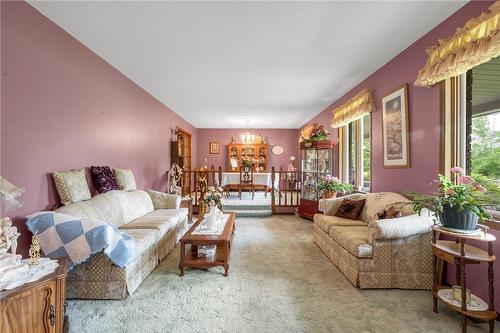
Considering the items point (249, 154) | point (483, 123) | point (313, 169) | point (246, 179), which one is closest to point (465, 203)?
point (483, 123)

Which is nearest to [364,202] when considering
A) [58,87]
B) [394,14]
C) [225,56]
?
[394,14]

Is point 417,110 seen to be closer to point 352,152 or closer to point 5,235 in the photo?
point 352,152

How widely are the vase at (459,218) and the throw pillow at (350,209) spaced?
1.53 meters

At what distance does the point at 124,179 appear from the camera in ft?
11.9

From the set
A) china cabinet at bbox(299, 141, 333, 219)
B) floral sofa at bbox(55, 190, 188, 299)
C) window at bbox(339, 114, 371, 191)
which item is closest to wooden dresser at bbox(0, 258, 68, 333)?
floral sofa at bbox(55, 190, 188, 299)

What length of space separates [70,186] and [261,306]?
7.75 ft

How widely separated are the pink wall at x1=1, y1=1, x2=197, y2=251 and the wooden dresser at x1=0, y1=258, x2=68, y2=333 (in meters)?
1.11

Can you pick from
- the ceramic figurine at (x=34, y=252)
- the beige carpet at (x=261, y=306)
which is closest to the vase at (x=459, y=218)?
the beige carpet at (x=261, y=306)

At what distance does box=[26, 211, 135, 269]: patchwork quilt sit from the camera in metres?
2.05

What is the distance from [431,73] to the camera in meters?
2.37

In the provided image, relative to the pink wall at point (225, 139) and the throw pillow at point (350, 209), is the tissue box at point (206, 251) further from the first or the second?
the pink wall at point (225, 139)

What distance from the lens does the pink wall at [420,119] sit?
214 centimetres

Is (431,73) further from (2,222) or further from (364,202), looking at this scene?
(2,222)

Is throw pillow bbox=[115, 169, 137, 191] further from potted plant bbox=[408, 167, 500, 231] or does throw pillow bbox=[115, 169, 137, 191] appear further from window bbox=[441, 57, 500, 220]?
window bbox=[441, 57, 500, 220]
